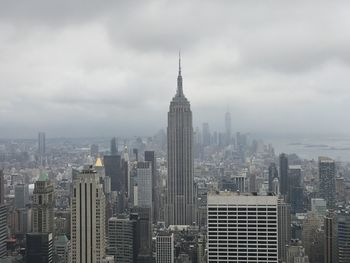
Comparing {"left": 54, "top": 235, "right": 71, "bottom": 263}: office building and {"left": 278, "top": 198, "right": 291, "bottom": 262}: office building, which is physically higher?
{"left": 278, "top": 198, "right": 291, "bottom": 262}: office building

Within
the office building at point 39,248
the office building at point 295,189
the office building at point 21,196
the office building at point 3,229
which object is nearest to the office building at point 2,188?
the office building at point 3,229

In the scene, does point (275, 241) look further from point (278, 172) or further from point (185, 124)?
point (185, 124)

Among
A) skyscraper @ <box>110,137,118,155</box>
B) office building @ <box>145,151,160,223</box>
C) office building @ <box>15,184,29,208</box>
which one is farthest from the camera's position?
office building @ <box>145,151,160,223</box>

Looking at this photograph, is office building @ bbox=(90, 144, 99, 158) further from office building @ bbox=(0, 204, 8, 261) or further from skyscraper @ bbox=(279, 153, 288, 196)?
skyscraper @ bbox=(279, 153, 288, 196)

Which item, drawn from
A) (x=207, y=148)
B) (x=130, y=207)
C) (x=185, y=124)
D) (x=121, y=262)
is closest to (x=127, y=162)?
(x=130, y=207)

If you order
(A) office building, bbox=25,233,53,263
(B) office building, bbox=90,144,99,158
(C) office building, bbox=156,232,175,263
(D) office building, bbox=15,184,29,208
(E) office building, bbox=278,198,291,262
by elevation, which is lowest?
(C) office building, bbox=156,232,175,263

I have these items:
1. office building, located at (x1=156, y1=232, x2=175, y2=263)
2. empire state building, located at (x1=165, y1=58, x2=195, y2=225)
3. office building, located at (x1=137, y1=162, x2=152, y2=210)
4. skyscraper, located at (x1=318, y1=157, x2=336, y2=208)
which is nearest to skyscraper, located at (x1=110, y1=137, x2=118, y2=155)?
office building, located at (x1=156, y1=232, x2=175, y2=263)
